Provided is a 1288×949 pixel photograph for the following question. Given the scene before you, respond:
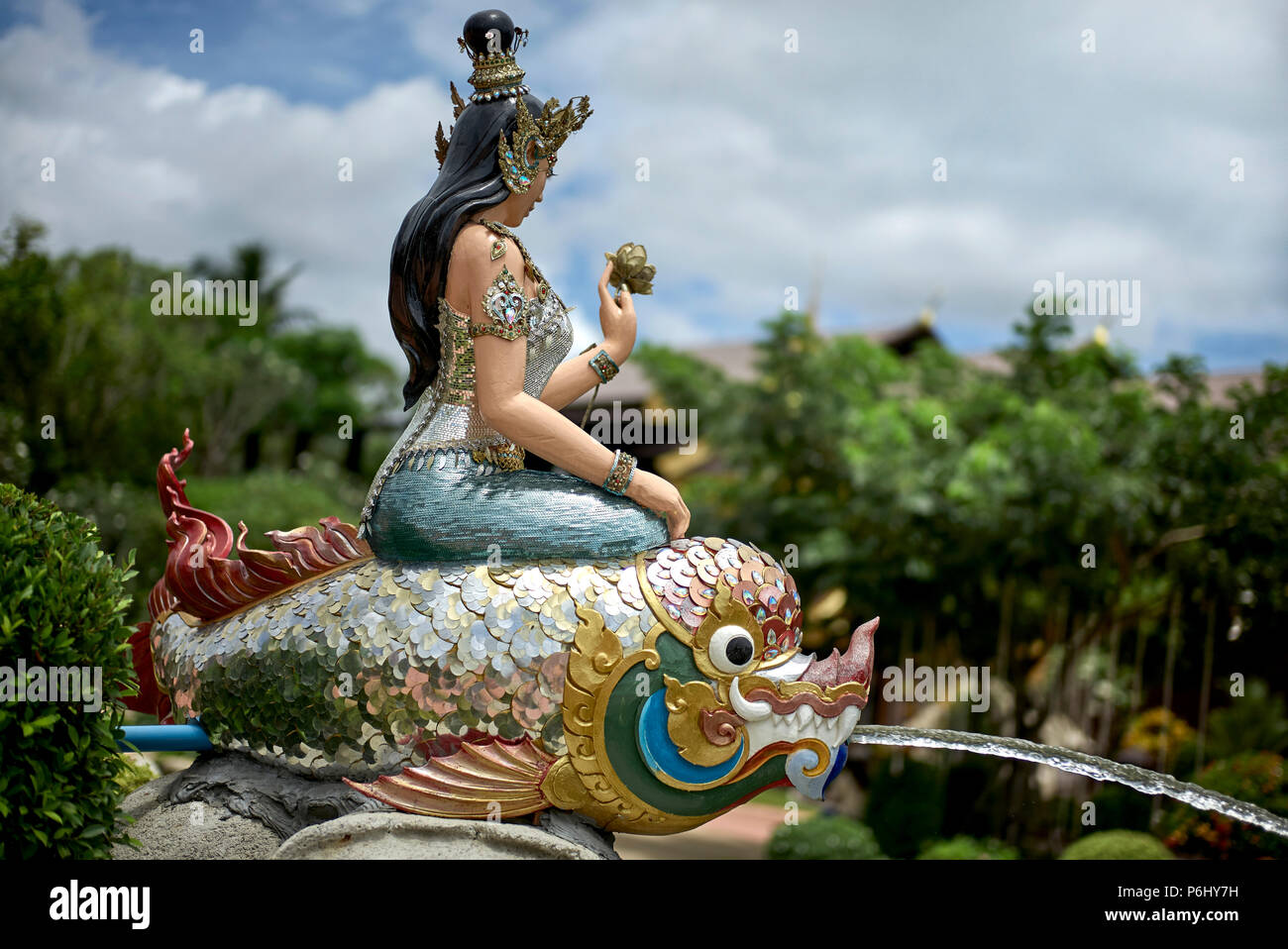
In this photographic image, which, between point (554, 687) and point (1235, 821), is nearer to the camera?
point (554, 687)

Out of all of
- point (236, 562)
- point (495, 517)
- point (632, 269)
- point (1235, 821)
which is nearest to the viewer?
point (495, 517)

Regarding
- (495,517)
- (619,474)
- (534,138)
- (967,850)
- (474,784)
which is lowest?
(967,850)

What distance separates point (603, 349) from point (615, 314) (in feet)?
0.43

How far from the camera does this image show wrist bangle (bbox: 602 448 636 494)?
12.5 ft

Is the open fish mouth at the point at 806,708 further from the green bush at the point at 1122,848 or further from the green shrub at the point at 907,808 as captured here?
the green shrub at the point at 907,808

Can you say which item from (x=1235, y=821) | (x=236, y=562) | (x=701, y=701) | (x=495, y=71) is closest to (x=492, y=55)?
(x=495, y=71)

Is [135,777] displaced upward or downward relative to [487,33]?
downward

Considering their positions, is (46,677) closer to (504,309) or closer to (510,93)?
(504,309)

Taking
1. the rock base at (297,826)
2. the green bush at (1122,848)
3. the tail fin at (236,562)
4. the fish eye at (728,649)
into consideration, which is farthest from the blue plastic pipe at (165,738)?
the green bush at (1122,848)

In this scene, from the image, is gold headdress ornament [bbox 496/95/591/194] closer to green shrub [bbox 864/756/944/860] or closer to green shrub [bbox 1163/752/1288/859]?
green shrub [bbox 1163/752/1288/859]

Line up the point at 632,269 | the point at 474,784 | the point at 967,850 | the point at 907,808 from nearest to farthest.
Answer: the point at 474,784 < the point at 632,269 < the point at 967,850 < the point at 907,808

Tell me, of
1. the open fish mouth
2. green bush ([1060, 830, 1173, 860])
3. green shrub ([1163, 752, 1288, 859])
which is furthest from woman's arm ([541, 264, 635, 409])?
green shrub ([1163, 752, 1288, 859])

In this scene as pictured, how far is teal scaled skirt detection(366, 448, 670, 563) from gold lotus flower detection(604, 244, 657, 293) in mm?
881

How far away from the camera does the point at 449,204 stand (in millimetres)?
3807
